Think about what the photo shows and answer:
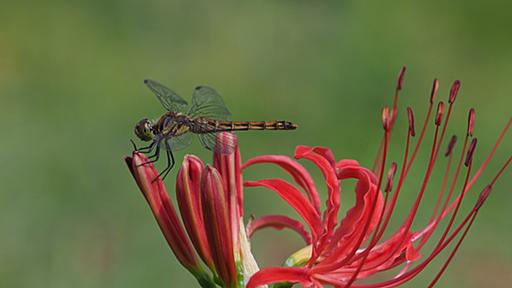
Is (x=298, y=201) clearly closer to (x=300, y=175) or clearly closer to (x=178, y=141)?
(x=300, y=175)

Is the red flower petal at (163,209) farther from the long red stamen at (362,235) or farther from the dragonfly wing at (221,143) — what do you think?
the long red stamen at (362,235)

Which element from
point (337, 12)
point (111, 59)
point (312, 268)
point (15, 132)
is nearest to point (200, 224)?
point (312, 268)

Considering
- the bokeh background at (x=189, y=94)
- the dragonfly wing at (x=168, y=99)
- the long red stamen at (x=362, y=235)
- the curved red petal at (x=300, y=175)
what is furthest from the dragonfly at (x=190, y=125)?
the bokeh background at (x=189, y=94)

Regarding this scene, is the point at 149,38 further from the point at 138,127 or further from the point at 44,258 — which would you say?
the point at 138,127

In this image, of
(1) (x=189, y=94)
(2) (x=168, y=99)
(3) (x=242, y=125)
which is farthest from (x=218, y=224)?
(1) (x=189, y=94)

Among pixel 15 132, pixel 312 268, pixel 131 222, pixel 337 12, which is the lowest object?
pixel 312 268

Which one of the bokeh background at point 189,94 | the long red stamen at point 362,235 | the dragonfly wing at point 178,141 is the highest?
the bokeh background at point 189,94

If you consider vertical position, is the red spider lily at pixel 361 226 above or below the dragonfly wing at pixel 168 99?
below
